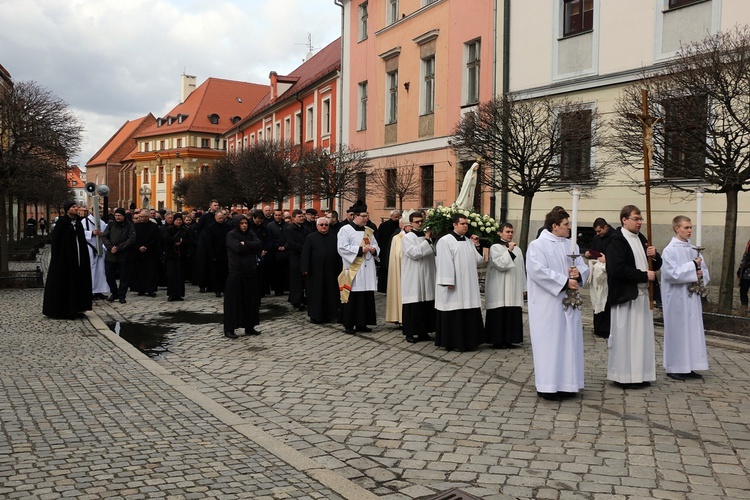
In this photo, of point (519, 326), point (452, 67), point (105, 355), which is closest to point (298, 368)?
point (105, 355)

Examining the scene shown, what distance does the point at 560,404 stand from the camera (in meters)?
7.23

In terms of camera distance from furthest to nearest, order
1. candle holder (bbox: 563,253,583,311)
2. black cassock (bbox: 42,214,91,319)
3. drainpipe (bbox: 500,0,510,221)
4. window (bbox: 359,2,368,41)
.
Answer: window (bbox: 359,2,368,41) → drainpipe (bbox: 500,0,510,221) → black cassock (bbox: 42,214,91,319) → candle holder (bbox: 563,253,583,311)

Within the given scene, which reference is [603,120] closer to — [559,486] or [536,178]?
[536,178]

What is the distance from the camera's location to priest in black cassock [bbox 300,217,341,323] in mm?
12719

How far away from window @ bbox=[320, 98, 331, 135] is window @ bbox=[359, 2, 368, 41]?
5441 millimetres

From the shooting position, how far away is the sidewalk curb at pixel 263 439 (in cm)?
490

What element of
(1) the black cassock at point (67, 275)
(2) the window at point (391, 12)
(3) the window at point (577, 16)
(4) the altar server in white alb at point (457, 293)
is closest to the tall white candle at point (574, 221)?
(4) the altar server in white alb at point (457, 293)

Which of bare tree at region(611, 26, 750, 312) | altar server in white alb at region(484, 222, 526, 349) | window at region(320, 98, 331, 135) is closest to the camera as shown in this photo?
altar server in white alb at region(484, 222, 526, 349)

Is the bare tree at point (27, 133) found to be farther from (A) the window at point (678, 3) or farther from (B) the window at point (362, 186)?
(A) the window at point (678, 3)

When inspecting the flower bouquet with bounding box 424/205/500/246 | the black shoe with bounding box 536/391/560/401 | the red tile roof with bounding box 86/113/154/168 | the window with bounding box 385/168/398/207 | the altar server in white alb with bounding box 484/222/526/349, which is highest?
the red tile roof with bounding box 86/113/154/168

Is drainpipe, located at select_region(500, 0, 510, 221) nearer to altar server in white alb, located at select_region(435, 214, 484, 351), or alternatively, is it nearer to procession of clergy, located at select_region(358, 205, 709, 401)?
procession of clergy, located at select_region(358, 205, 709, 401)

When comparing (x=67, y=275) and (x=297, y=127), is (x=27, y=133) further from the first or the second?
(x=297, y=127)

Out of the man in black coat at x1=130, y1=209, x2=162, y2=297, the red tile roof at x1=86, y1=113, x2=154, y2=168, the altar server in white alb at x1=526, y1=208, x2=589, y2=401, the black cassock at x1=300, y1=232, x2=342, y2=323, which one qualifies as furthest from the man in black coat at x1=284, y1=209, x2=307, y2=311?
the red tile roof at x1=86, y1=113, x2=154, y2=168

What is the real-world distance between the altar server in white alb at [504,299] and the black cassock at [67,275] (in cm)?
690
